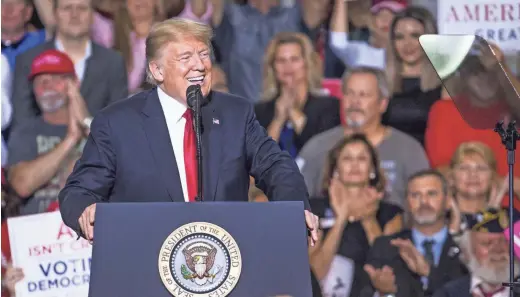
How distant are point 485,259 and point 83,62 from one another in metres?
2.88

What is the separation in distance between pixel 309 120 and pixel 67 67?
5.28ft

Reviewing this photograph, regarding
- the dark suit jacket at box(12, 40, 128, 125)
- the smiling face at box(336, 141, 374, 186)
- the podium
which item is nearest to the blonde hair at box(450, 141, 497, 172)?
the smiling face at box(336, 141, 374, 186)

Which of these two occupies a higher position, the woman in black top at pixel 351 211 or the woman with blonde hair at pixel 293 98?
the woman with blonde hair at pixel 293 98

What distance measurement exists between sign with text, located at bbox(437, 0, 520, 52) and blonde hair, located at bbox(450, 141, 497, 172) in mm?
632

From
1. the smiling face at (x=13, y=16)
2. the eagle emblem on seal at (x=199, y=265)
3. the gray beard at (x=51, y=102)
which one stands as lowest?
the eagle emblem on seal at (x=199, y=265)

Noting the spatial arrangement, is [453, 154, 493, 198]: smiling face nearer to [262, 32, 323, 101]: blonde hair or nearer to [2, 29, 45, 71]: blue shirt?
[262, 32, 323, 101]: blonde hair

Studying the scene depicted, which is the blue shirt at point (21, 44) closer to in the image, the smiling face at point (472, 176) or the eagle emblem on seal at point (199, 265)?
the smiling face at point (472, 176)

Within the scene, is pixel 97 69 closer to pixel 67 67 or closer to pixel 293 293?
pixel 67 67

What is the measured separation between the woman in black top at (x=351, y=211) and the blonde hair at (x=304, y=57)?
17.7 inches

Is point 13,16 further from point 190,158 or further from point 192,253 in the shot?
point 192,253

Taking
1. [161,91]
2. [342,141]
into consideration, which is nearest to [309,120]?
[342,141]

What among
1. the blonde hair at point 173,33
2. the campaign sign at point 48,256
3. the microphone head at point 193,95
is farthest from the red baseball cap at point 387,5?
the microphone head at point 193,95

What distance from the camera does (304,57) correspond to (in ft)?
22.3

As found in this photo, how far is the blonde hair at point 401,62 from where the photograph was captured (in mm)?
6742
